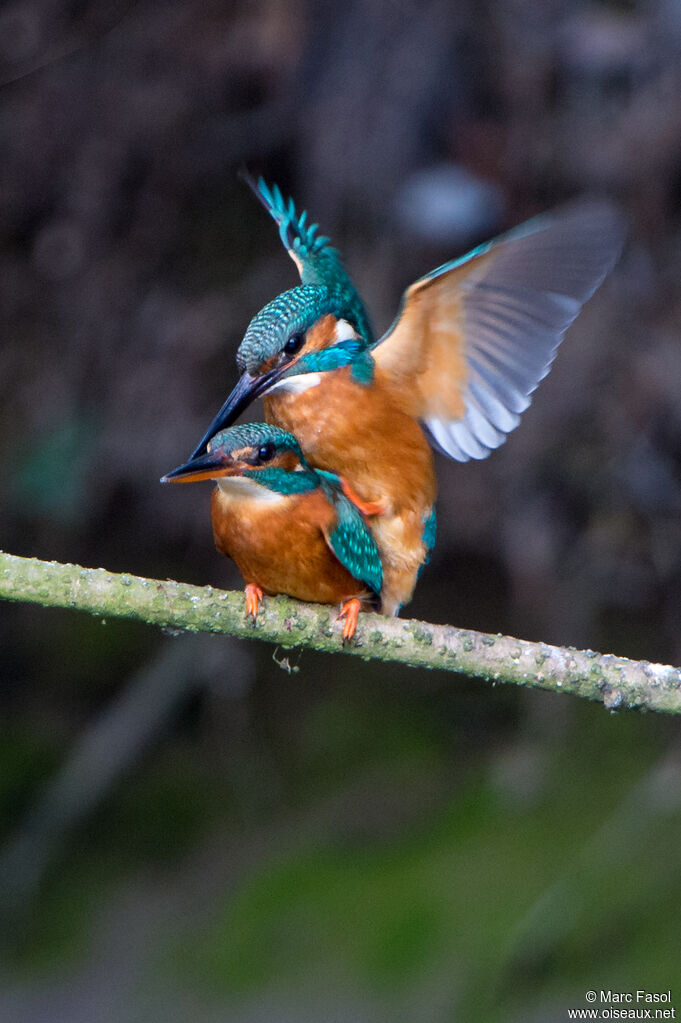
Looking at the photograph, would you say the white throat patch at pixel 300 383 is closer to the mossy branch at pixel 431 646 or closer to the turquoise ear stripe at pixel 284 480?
the turquoise ear stripe at pixel 284 480

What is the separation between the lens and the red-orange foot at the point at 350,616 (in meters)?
1.47

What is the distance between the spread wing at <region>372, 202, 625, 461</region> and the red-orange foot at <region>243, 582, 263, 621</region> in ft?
1.13

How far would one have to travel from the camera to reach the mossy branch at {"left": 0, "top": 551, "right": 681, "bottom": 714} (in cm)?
136

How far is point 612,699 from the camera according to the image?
143 cm

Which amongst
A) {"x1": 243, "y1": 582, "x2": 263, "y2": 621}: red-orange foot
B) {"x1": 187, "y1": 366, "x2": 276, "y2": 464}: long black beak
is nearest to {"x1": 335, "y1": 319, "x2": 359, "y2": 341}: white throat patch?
{"x1": 187, "y1": 366, "x2": 276, "y2": 464}: long black beak

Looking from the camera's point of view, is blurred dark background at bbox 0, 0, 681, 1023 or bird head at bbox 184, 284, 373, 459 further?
blurred dark background at bbox 0, 0, 681, 1023

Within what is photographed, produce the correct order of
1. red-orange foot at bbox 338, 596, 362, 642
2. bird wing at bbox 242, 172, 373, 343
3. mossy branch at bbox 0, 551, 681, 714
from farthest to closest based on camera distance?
bird wing at bbox 242, 172, 373, 343
red-orange foot at bbox 338, 596, 362, 642
mossy branch at bbox 0, 551, 681, 714

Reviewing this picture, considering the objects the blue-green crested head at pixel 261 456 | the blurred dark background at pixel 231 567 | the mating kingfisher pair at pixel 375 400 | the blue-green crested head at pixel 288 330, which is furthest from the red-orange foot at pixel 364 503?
the blurred dark background at pixel 231 567

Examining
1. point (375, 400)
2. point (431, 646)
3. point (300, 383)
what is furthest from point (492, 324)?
point (431, 646)

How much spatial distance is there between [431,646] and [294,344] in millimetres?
448

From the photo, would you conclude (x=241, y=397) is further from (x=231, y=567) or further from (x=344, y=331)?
(x=231, y=567)

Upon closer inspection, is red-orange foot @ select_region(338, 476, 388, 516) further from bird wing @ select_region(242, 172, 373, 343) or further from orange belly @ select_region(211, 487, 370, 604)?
bird wing @ select_region(242, 172, 373, 343)

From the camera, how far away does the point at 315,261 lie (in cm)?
199

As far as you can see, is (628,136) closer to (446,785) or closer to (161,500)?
(161,500)
